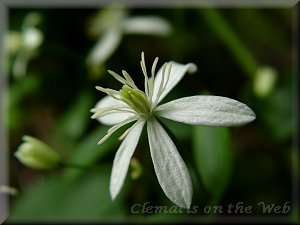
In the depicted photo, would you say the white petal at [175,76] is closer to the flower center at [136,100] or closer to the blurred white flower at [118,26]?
the flower center at [136,100]

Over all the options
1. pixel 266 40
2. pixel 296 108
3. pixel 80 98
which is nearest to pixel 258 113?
pixel 296 108

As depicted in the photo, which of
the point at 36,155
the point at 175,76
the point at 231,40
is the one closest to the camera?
the point at 175,76

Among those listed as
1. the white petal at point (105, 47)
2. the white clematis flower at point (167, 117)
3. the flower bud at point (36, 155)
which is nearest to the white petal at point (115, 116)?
the white clematis flower at point (167, 117)

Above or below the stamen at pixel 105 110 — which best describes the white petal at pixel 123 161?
below

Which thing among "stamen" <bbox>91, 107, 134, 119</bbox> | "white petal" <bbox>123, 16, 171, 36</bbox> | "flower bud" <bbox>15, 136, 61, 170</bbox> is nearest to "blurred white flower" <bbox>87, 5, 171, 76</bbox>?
"white petal" <bbox>123, 16, 171, 36</bbox>

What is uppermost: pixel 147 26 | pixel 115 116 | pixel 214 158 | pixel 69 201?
pixel 147 26

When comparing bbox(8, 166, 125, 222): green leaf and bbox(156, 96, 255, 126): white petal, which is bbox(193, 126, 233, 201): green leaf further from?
bbox(8, 166, 125, 222): green leaf

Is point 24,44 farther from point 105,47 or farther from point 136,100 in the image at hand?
point 136,100

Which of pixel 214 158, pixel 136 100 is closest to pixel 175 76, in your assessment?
pixel 136 100
